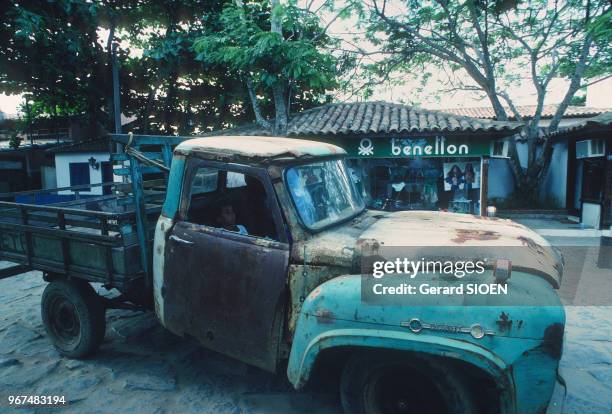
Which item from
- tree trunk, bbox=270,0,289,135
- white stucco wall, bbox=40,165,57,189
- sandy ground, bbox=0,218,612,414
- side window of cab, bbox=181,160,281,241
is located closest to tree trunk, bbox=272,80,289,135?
tree trunk, bbox=270,0,289,135

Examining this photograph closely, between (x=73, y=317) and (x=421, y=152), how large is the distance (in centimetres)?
835

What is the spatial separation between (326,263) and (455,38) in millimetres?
13371

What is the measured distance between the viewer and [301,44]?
9891 mm

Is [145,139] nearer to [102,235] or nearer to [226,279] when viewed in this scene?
[102,235]

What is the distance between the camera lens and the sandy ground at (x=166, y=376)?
3.06 m

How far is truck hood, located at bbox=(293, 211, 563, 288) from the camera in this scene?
242 centimetres

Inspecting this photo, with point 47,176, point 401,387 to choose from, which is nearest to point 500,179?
point 401,387

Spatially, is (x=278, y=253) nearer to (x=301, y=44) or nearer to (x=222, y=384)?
(x=222, y=384)

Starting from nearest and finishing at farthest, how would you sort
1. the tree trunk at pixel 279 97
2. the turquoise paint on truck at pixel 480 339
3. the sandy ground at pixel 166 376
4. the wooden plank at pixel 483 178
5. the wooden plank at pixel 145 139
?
the turquoise paint on truck at pixel 480 339
the sandy ground at pixel 166 376
the wooden plank at pixel 145 139
the wooden plank at pixel 483 178
the tree trunk at pixel 279 97

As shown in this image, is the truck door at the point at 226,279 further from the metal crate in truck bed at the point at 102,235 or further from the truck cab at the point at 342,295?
the metal crate in truck bed at the point at 102,235

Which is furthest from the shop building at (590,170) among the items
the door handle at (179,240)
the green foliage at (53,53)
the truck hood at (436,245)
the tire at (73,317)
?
the green foliage at (53,53)

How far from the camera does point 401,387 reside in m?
2.49

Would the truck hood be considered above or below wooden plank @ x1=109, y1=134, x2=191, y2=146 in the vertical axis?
below

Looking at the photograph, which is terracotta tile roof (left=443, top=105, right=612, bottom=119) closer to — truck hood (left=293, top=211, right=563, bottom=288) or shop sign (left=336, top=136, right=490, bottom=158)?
shop sign (left=336, top=136, right=490, bottom=158)
